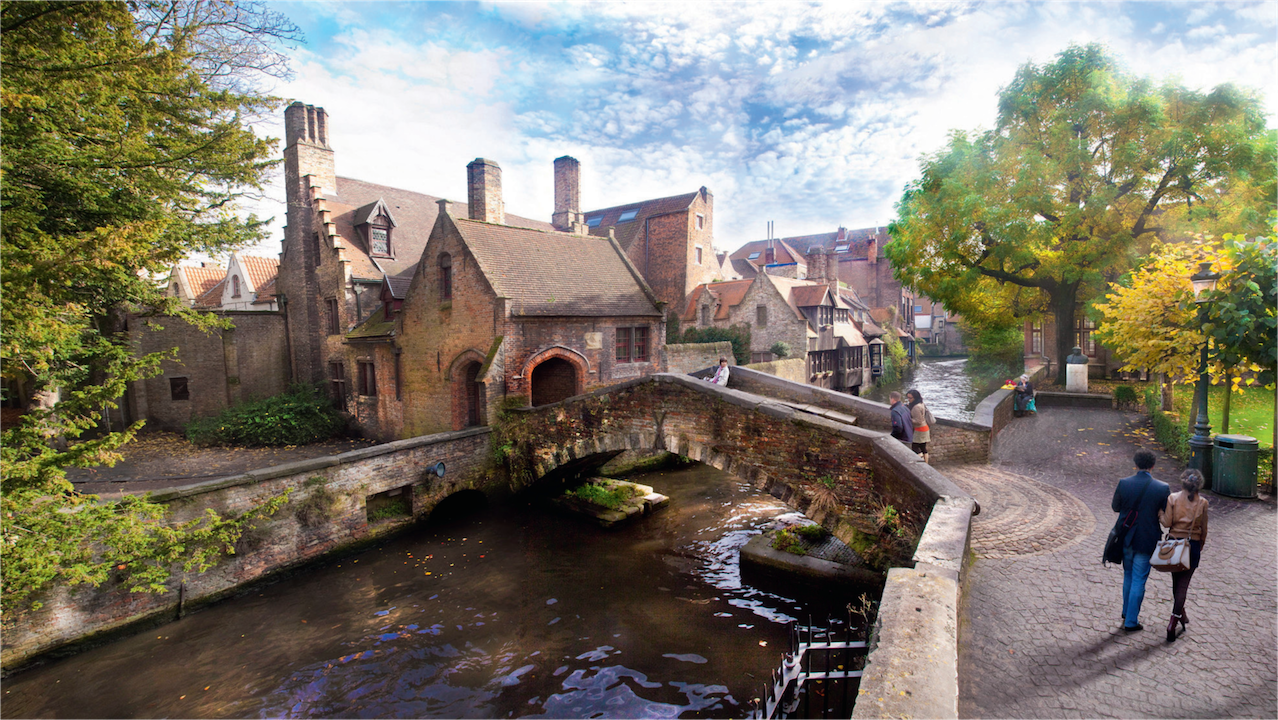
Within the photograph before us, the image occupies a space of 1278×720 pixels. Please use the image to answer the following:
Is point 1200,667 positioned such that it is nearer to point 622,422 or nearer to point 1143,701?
point 1143,701

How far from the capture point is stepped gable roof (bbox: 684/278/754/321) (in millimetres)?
33719

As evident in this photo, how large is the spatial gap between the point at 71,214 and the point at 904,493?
49.3 feet

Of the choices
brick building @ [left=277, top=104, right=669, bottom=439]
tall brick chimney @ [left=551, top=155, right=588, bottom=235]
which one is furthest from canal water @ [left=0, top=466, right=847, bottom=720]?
tall brick chimney @ [left=551, top=155, right=588, bottom=235]

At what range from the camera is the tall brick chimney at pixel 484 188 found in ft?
67.5

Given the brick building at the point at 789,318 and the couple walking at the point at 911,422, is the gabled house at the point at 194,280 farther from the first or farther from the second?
the couple walking at the point at 911,422

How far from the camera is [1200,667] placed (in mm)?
4504

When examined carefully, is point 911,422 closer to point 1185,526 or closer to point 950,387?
point 1185,526

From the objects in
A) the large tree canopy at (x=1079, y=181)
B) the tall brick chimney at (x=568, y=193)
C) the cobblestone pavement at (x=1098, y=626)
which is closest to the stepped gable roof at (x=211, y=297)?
the tall brick chimney at (x=568, y=193)

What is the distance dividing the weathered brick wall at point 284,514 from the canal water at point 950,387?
17424mm

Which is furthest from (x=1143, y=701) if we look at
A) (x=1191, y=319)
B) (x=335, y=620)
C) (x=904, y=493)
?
(x=335, y=620)

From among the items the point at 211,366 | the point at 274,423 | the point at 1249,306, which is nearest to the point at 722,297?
the point at 274,423

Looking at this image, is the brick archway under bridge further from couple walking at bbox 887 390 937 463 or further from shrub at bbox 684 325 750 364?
shrub at bbox 684 325 750 364

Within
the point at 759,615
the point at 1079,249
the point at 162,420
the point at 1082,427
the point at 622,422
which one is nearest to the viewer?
the point at 759,615

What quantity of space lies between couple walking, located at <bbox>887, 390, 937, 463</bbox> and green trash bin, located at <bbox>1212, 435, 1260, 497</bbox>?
4.08 metres
